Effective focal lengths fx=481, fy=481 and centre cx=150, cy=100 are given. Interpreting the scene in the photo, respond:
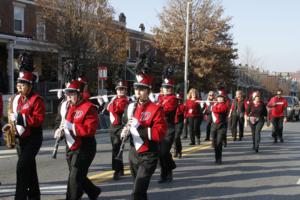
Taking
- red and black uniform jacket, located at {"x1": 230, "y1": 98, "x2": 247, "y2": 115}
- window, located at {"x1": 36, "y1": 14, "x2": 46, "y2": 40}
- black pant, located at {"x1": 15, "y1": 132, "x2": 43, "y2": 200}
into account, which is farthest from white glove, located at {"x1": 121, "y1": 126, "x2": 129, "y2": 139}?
window, located at {"x1": 36, "y1": 14, "x2": 46, "y2": 40}

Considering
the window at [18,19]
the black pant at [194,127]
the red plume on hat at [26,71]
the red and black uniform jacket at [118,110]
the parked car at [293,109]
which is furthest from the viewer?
the parked car at [293,109]

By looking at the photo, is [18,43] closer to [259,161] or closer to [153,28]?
[153,28]

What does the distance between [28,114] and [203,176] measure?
460 centimetres

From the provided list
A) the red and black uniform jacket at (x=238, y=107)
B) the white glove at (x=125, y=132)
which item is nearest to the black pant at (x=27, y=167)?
the white glove at (x=125, y=132)

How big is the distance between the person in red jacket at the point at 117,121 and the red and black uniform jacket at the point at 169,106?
1138mm

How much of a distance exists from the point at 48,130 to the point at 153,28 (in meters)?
20.0

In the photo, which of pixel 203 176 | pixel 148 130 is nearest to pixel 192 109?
pixel 203 176

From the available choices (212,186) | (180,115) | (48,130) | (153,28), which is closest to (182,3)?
(153,28)

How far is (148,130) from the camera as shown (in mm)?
6207

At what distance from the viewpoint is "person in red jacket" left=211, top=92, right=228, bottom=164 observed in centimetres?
1176

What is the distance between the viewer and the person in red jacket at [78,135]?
628cm

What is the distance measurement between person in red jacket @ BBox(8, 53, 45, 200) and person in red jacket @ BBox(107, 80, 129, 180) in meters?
2.67

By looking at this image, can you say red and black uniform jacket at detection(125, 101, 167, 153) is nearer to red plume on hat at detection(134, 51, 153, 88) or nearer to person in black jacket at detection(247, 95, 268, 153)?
red plume on hat at detection(134, 51, 153, 88)

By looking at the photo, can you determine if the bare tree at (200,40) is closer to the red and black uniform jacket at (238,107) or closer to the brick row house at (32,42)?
the brick row house at (32,42)
